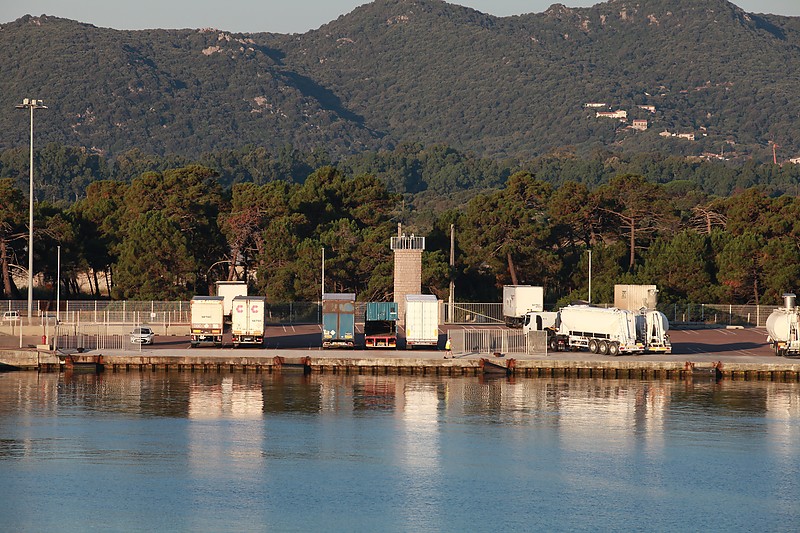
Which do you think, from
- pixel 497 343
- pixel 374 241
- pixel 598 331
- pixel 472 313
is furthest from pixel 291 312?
pixel 598 331

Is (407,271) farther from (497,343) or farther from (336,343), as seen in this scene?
(336,343)

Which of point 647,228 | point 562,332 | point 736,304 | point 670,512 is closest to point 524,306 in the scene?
point 562,332

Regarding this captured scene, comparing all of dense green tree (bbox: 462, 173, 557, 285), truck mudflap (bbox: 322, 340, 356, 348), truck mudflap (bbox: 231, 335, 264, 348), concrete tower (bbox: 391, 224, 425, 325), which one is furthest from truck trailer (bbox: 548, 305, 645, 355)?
dense green tree (bbox: 462, 173, 557, 285)

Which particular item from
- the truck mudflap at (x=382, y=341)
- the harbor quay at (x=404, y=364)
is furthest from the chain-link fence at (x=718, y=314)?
the truck mudflap at (x=382, y=341)

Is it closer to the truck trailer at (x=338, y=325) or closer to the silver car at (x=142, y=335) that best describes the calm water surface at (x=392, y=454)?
the truck trailer at (x=338, y=325)

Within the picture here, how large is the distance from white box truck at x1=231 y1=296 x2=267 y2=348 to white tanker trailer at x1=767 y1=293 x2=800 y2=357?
32061mm

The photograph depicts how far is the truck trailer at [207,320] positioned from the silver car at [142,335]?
3.77 meters

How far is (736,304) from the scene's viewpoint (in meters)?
106

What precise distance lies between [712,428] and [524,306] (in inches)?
1357

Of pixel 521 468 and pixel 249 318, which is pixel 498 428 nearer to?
pixel 521 468

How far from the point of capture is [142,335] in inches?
3199

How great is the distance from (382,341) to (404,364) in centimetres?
552

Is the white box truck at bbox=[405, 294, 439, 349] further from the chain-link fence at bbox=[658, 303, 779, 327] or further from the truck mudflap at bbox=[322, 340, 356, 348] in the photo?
the chain-link fence at bbox=[658, 303, 779, 327]

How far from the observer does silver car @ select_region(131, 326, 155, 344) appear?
263 feet
